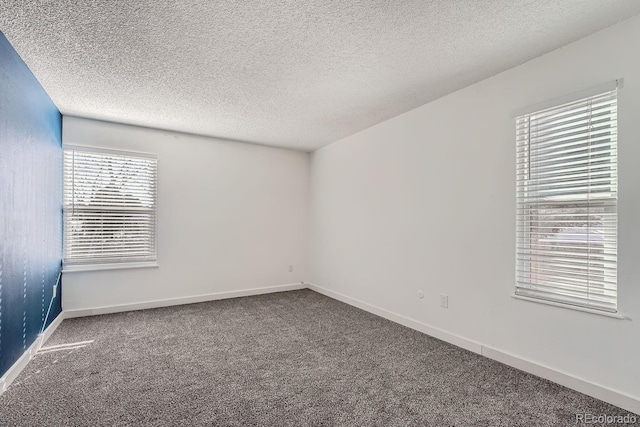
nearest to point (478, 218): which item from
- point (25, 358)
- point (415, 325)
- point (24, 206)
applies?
point (415, 325)

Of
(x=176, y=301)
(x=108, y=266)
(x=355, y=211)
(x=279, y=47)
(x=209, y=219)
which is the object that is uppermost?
(x=279, y=47)

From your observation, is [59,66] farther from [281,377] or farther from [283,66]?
[281,377]

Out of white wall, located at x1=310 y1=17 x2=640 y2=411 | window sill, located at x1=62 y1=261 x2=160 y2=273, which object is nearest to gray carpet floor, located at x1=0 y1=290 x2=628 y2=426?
white wall, located at x1=310 y1=17 x2=640 y2=411

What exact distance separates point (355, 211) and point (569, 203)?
8.34ft

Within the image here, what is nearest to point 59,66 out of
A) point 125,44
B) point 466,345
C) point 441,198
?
point 125,44

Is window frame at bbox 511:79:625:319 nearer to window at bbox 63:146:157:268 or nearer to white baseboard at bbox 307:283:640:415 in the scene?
white baseboard at bbox 307:283:640:415

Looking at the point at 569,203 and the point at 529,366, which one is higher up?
the point at 569,203

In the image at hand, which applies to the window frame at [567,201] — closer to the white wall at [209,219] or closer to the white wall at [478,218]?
the white wall at [478,218]

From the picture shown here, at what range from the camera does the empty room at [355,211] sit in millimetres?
1954

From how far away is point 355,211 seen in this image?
4.44 meters

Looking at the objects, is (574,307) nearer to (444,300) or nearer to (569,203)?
(569,203)

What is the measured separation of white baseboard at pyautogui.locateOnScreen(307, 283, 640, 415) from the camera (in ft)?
6.45

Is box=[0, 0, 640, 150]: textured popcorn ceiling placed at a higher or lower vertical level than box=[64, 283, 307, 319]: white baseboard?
higher

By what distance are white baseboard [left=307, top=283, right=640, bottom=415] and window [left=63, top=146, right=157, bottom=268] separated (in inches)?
131
